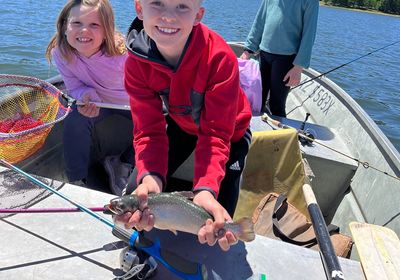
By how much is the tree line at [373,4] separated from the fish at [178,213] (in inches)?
3121

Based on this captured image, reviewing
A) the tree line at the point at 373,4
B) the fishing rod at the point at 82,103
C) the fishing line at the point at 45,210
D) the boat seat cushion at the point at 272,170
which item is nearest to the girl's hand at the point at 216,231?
the fishing line at the point at 45,210

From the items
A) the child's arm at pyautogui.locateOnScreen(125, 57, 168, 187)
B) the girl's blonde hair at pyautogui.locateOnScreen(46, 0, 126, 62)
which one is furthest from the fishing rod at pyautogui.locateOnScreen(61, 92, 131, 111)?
the child's arm at pyautogui.locateOnScreen(125, 57, 168, 187)

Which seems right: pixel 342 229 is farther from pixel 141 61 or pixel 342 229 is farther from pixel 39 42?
pixel 39 42

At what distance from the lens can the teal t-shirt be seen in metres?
4.58

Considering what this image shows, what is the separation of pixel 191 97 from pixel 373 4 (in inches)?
3272

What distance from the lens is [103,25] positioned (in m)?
3.66

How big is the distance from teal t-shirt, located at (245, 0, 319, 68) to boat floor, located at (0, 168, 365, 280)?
2.86m

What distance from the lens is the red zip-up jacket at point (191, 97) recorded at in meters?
2.39

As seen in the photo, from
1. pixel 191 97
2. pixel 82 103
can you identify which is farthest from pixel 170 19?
pixel 82 103

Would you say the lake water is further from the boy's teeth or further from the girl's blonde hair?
the boy's teeth

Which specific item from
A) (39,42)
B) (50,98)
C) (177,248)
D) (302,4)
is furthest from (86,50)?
(39,42)

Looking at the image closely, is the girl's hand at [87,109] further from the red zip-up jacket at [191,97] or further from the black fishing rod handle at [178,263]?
the black fishing rod handle at [178,263]

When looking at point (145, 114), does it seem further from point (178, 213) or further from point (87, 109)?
point (87, 109)

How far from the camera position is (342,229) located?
13.8ft
